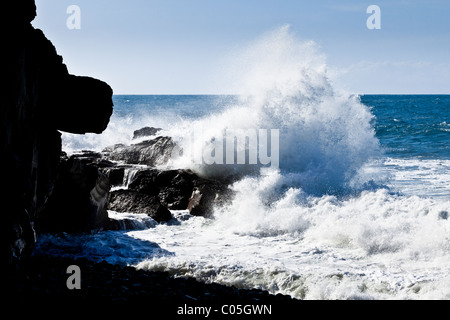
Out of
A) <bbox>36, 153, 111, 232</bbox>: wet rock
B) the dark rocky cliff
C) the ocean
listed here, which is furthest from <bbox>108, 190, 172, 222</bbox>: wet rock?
the dark rocky cliff

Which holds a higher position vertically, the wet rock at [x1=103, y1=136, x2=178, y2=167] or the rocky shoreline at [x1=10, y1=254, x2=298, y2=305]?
the wet rock at [x1=103, y1=136, x2=178, y2=167]

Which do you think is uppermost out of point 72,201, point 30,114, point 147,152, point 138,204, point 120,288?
point 30,114

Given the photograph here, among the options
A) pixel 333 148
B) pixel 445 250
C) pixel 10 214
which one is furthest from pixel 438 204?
pixel 10 214

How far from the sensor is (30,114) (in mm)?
6406

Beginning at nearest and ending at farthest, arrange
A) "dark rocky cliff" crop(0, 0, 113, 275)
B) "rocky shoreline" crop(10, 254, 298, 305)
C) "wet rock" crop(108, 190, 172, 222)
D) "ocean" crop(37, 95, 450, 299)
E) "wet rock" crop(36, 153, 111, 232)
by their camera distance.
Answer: "dark rocky cliff" crop(0, 0, 113, 275)
"rocky shoreline" crop(10, 254, 298, 305)
"ocean" crop(37, 95, 450, 299)
"wet rock" crop(36, 153, 111, 232)
"wet rock" crop(108, 190, 172, 222)

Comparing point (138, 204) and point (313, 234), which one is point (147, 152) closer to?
point (138, 204)

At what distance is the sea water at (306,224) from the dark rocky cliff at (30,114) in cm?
203

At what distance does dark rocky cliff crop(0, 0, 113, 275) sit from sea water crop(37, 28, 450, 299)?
2.03 m

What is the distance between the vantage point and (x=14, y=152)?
5.78 meters

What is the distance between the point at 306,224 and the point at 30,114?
5.66 metres

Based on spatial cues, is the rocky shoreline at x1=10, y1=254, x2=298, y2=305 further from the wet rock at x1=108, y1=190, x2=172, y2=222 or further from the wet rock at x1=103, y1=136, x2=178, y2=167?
the wet rock at x1=103, y1=136, x2=178, y2=167

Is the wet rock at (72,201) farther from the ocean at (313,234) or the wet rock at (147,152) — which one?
the wet rock at (147,152)

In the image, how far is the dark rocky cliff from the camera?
533 centimetres

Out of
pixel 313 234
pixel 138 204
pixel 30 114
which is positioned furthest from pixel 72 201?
pixel 313 234
